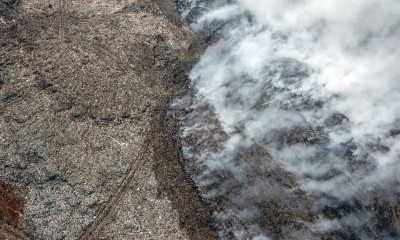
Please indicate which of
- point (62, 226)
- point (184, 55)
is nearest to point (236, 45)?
point (184, 55)

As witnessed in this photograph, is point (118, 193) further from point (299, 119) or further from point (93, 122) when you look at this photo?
point (299, 119)

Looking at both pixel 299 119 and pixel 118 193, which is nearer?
pixel 118 193

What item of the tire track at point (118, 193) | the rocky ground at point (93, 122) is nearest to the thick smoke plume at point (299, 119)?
the rocky ground at point (93, 122)

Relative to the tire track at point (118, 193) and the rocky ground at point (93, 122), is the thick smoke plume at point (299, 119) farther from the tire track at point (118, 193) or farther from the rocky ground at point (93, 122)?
the tire track at point (118, 193)

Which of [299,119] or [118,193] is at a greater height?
[118,193]

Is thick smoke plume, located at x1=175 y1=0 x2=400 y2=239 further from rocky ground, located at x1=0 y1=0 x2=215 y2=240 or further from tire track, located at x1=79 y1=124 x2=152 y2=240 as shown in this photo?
tire track, located at x1=79 y1=124 x2=152 y2=240

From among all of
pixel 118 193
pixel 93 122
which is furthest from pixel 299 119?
pixel 93 122

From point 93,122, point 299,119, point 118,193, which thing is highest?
point 93,122

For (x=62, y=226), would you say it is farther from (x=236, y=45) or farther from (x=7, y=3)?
(x=7, y=3)
